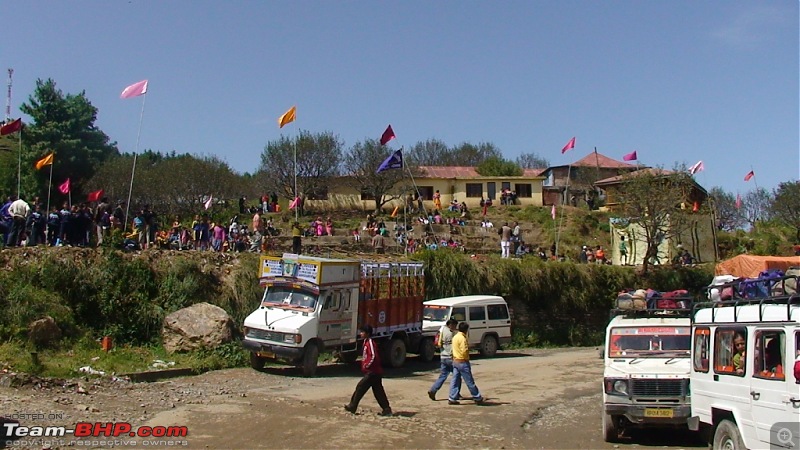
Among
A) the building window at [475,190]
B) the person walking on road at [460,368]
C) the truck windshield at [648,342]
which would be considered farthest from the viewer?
the building window at [475,190]

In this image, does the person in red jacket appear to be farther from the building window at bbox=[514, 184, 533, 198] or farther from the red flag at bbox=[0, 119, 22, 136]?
the building window at bbox=[514, 184, 533, 198]

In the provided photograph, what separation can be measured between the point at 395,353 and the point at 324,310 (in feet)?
10.5

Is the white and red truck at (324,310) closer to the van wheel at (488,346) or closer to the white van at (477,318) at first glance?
the white van at (477,318)

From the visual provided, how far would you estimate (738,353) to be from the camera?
30.2 feet

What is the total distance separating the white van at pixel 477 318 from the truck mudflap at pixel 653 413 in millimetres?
11853

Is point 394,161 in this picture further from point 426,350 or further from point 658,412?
point 658,412

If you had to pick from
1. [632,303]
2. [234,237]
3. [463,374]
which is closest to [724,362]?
[632,303]

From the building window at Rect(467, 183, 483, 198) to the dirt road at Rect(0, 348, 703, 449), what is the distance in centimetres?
4405

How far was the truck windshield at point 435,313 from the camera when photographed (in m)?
24.2

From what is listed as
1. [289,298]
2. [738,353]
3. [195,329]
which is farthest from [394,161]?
[738,353]

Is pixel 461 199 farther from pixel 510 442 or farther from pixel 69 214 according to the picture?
pixel 510 442

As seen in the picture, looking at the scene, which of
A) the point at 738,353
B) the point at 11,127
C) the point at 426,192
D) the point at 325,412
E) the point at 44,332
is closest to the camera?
the point at 738,353

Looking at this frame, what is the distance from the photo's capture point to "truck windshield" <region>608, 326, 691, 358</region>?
12.7 meters

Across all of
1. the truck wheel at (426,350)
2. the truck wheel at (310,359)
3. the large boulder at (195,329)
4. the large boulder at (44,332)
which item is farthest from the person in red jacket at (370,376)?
the large boulder at (44,332)
